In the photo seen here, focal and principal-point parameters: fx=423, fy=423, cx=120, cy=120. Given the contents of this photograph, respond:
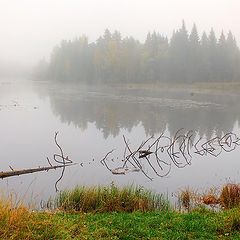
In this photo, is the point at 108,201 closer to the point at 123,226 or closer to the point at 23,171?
the point at 123,226

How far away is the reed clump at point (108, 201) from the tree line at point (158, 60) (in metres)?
78.6

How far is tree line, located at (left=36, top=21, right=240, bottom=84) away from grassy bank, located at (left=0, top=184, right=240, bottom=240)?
78737mm

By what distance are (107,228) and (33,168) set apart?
10.9 m

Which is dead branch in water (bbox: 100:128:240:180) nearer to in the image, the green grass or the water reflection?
the water reflection

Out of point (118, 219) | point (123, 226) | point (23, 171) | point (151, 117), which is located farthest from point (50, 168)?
point (151, 117)

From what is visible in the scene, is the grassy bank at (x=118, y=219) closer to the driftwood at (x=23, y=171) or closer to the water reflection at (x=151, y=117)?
the driftwood at (x=23, y=171)

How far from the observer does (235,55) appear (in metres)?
96.2

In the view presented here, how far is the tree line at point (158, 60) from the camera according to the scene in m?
91.2

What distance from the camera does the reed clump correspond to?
13281mm

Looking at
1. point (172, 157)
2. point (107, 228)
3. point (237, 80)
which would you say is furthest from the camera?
point (237, 80)

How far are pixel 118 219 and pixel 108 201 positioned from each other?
7.89 feet

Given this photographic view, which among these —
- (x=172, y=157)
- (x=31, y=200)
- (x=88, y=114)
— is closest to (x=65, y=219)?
(x=31, y=200)

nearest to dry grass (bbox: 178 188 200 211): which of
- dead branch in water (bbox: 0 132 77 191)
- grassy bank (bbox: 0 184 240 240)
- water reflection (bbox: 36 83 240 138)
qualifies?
grassy bank (bbox: 0 184 240 240)

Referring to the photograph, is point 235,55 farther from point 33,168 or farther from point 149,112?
point 33,168
